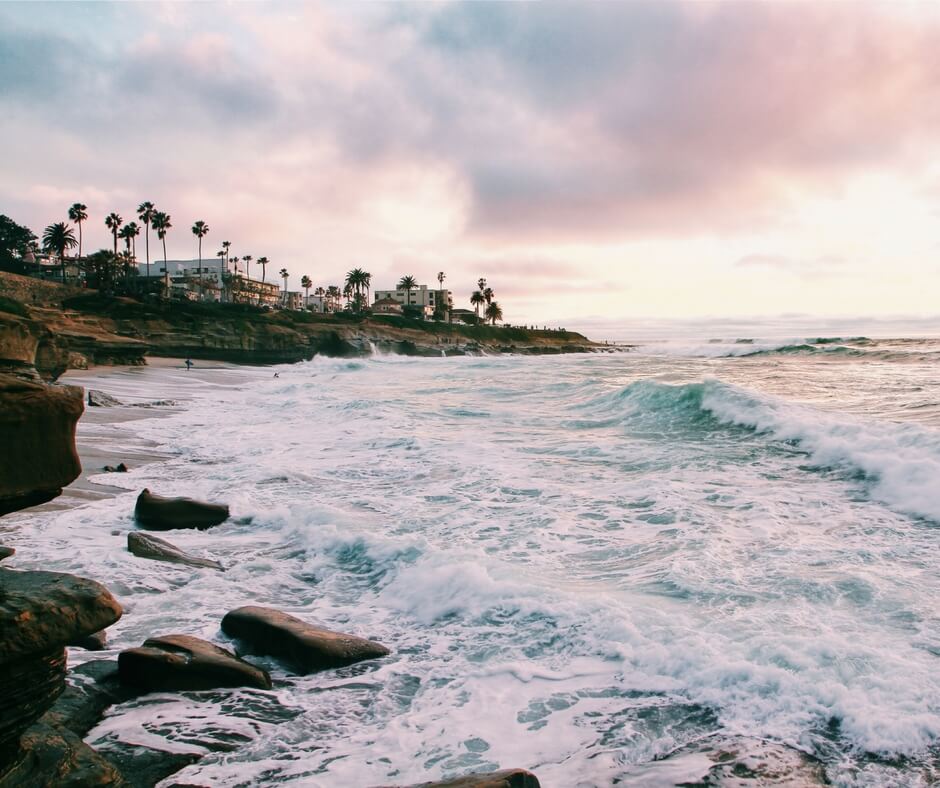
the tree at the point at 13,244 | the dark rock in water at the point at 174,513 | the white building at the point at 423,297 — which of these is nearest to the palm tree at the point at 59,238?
the tree at the point at 13,244

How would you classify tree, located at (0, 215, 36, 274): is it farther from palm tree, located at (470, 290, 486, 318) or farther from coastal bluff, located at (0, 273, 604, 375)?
palm tree, located at (470, 290, 486, 318)

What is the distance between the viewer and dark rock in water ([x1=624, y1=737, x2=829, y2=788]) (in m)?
3.48

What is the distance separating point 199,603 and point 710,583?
506 centimetres

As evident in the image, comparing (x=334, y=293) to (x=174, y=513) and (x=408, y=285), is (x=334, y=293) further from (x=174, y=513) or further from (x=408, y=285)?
(x=174, y=513)

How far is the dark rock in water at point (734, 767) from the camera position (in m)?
3.48

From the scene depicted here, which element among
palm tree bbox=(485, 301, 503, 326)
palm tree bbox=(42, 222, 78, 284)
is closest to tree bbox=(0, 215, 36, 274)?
palm tree bbox=(42, 222, 78, 284)

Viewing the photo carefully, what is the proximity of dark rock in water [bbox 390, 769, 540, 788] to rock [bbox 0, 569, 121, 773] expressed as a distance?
1975mm

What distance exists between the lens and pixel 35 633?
117 inches

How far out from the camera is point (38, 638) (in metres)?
2.98

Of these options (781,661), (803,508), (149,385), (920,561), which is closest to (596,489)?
(803,508)

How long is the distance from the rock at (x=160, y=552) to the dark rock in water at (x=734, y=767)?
5.07m

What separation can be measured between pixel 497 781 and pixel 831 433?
1306 centimetres

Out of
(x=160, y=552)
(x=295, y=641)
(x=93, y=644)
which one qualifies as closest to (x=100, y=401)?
(x=160, y=552)

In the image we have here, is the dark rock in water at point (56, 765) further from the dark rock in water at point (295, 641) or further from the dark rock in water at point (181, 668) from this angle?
the dark rock in water at point (295, 641)
